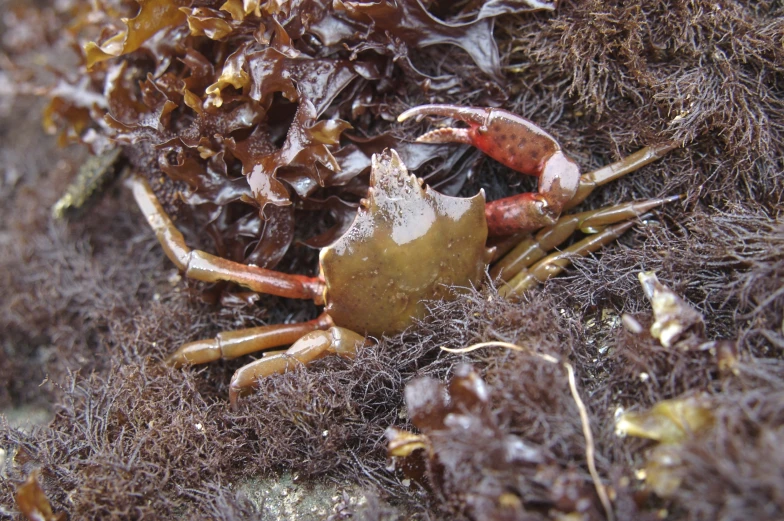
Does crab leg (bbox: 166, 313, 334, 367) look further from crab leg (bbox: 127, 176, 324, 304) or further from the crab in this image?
crab leg (bbox: 127, 176, 324, 304)

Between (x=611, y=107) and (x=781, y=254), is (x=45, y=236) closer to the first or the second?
(x=611, y=107)

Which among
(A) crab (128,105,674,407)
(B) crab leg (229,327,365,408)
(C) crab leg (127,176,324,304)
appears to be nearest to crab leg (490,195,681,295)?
(A) crab (128,105,674,407)

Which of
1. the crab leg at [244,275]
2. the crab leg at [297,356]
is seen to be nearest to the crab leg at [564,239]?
the crab leg at [297,356]

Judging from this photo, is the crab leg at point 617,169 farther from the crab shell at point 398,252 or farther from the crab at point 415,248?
the crab shell at point 398,252

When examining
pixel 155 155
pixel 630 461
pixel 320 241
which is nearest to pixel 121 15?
pixel 155 155

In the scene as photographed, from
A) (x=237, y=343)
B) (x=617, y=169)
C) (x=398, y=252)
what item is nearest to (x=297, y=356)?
(x=237, y=343)

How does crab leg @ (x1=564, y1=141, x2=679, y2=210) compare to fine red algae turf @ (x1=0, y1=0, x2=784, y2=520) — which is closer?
fine red algae turf @ (x1=0, y1=0, x2=784, y2=520)
